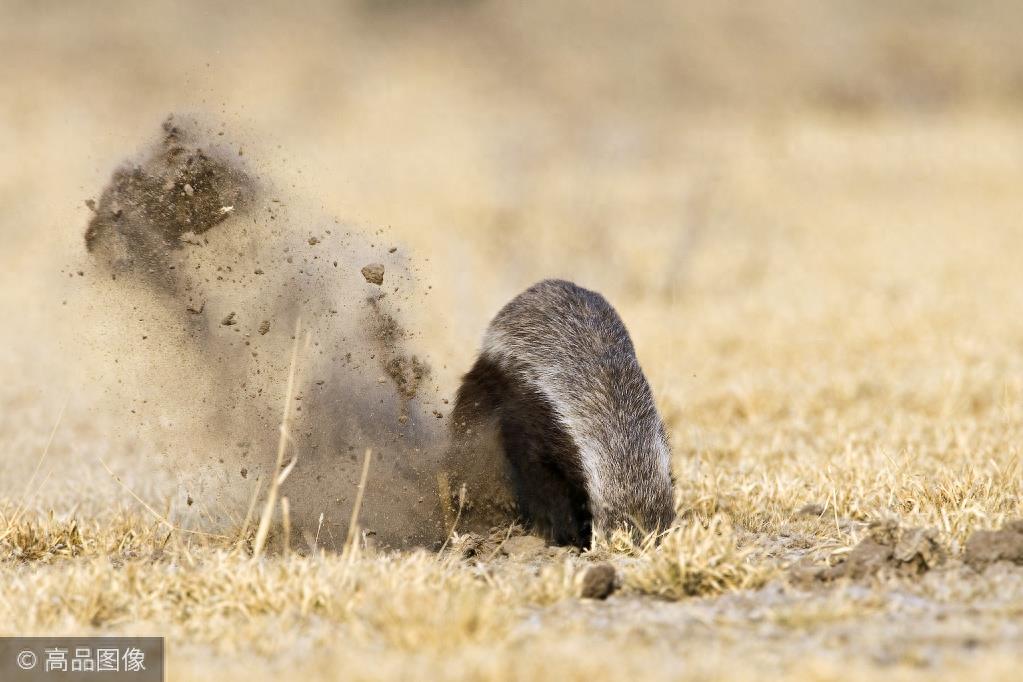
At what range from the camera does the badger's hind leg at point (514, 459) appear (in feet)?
15.7

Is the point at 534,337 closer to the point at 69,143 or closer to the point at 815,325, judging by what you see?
the point at 815,325

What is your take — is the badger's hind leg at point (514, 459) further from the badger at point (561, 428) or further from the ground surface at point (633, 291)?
Result: the ground surface at point (633, 291)

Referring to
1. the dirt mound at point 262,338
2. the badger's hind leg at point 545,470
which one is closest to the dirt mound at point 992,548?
the badger's hind leg at point 545,470

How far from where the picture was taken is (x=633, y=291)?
11.3m


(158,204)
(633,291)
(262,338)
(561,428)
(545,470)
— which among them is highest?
(633,291)

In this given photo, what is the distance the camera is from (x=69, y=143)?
51.4 ft

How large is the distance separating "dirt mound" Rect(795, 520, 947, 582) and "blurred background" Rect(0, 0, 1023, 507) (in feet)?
8.96

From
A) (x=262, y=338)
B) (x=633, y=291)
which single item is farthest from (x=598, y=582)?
(x=633, y=291)

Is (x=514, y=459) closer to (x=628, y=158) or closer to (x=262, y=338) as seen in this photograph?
(x=262, y=338)

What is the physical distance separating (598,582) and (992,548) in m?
1.32

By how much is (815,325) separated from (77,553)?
6.51 meters

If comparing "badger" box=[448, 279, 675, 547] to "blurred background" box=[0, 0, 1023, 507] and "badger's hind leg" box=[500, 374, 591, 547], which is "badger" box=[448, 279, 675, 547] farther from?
"blurred background" box=[0, 0, 1023, 507]

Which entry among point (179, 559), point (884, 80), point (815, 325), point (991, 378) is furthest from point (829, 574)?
point (884, 80)

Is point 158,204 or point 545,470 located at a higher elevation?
point 158,204
